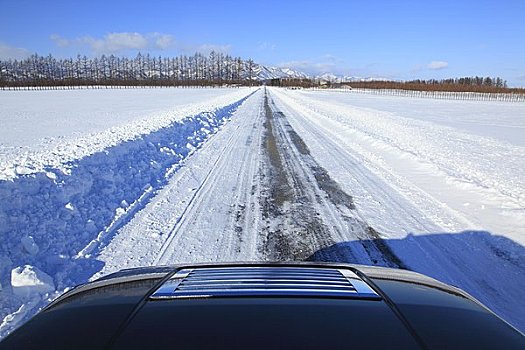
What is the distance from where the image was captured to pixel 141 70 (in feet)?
624

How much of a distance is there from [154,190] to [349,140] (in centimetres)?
932

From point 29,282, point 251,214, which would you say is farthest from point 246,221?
point 29,282

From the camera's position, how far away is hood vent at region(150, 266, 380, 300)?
170 centimetres

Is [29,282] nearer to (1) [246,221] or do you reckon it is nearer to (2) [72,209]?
(2) [72,209]

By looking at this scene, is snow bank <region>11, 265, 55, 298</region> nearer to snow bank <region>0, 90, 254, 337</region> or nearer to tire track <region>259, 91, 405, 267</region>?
snow bank <region>0, 90, 254, 337</region>

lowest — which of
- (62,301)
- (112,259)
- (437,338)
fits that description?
(112,259)

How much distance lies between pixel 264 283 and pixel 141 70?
668ft

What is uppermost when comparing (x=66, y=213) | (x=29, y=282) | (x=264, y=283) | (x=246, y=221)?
(x=264, y=283)

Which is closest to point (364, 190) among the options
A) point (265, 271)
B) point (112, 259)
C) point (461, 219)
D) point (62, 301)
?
point (461, 219)

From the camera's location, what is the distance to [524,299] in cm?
399

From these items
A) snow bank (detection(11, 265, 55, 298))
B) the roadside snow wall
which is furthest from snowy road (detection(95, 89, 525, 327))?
snow bank (detection(11, 265, 55, 298))

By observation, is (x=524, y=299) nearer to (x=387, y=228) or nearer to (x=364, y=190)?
(x=387, y=228)

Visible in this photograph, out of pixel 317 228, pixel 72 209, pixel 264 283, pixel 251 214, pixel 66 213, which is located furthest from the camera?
pixel 251 214

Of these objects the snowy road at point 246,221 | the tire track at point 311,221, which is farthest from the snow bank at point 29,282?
the tire track at point 311,221
